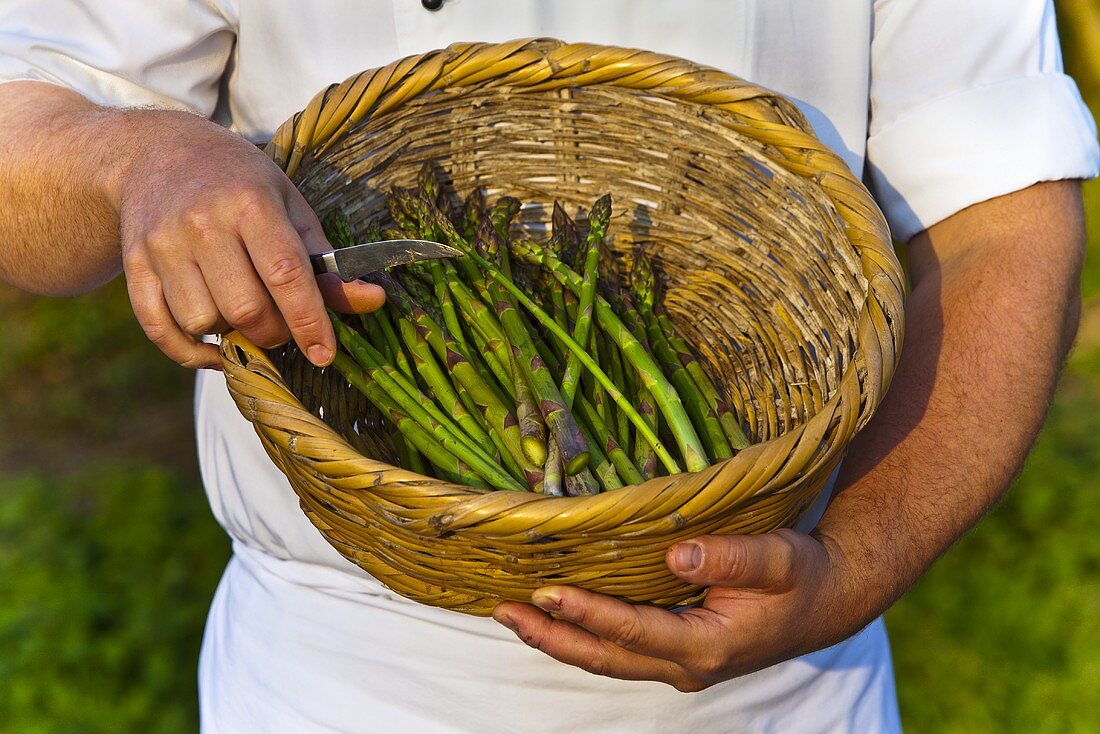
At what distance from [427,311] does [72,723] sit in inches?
77.9

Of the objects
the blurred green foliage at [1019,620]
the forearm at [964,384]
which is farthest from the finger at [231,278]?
the blurred green foliage at [1019,620]

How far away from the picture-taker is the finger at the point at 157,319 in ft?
4.32

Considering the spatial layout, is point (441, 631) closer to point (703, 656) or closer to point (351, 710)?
point (351, 710)

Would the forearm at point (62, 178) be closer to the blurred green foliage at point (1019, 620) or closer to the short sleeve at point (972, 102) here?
the short sleeve at point (972, 102)

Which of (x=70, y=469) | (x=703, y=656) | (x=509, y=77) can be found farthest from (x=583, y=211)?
(x=70, y=469)

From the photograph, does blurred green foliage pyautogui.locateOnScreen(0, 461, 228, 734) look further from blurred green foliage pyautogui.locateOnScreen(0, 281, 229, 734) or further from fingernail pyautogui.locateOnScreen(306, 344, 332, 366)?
fingernail pyautogui.locateOnScreen(306, 344, 332, 366)

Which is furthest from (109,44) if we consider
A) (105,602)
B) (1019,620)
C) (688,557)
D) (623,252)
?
(1019,620)

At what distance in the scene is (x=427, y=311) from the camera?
5.91 feet

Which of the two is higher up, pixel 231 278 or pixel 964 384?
pixel 231 278

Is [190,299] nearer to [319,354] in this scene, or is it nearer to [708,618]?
[319,354]

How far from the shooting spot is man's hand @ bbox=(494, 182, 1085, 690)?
134cm

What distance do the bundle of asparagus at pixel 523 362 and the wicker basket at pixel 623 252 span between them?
70 millimetres

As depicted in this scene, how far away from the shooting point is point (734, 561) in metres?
1.28

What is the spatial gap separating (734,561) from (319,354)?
60 cm
